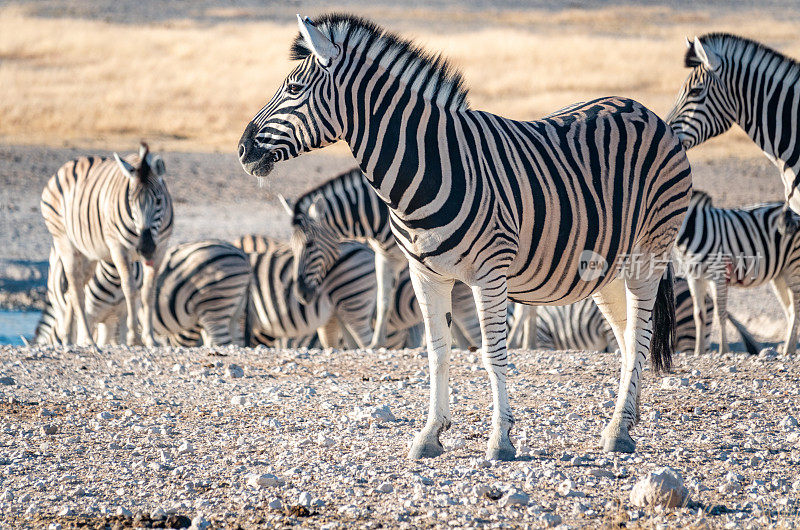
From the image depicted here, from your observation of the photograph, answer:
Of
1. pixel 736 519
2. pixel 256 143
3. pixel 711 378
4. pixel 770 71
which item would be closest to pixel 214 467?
pixel 256 143

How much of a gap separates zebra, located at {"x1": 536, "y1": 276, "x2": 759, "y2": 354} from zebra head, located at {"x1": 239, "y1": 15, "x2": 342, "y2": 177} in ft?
23.8

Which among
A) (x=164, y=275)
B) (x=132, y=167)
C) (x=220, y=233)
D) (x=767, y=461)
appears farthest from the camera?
(x=220, y=233)

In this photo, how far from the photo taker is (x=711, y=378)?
268 inches

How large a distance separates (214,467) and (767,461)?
9.15ft

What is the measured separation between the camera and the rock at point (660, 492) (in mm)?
4051

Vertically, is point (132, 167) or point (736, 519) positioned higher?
point (132, 167)

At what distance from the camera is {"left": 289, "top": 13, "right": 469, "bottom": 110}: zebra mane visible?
177 inches

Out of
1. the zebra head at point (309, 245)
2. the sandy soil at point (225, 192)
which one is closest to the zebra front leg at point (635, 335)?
the zebra head at point (309, 245)

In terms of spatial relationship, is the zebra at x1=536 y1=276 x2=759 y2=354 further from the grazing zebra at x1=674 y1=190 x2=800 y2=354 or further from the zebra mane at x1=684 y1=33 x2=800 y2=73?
the zebra mane at x1=684 y1=33 x2=800 y2=73

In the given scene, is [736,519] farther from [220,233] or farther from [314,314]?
[220,233]

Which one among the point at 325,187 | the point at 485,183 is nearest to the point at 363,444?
the point at 485,183

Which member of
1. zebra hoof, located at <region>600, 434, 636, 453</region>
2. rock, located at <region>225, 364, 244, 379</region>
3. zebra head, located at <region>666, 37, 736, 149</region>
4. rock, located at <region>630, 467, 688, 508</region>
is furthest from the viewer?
rock, located at <region>225, 364, 244, 379</region>

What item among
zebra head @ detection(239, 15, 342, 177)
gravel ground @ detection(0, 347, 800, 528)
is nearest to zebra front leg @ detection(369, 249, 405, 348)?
gravel ground @ detection(0, 347, 800, 528)

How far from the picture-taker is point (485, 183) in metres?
4.55
